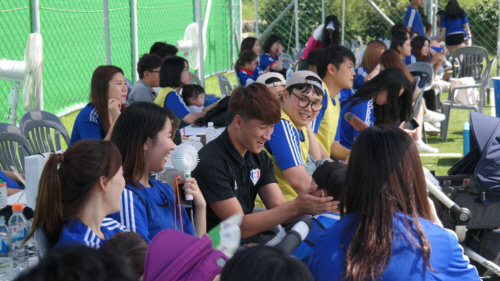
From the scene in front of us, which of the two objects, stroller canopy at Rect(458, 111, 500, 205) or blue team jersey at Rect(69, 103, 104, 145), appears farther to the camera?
blue team jersey at Rect(69, 103, 104, 145)

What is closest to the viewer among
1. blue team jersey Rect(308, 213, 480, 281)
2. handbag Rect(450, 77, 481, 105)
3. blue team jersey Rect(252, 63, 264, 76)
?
blue team jersey Rect(308, 213, 480, 281)

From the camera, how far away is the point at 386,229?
5.96 ft

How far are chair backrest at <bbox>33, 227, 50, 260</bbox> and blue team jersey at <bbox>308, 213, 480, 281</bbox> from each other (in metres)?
0.85

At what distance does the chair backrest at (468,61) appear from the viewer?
32.9 feet

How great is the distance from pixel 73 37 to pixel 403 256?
8.18m

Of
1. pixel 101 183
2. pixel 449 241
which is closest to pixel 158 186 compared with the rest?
pixel 101 183

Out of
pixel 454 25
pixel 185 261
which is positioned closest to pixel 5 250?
pixel 185 261

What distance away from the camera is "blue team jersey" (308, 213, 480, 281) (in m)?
1.78

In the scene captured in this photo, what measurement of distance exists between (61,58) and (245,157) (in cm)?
647

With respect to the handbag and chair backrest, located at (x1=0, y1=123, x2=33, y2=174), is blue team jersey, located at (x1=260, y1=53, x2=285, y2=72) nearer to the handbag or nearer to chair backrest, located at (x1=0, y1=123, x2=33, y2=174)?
the handbag

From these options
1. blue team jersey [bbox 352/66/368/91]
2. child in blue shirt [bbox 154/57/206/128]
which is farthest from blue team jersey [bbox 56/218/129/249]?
blue team jersey [bbox 352/66/368/91]

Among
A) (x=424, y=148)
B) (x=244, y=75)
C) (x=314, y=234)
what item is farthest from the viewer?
(x=244, y=75)

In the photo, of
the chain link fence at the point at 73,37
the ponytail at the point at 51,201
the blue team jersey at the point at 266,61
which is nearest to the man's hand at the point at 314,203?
the ponytail at the point at 51,201

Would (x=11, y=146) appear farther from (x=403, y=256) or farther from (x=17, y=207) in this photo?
(x=403, y=256)
